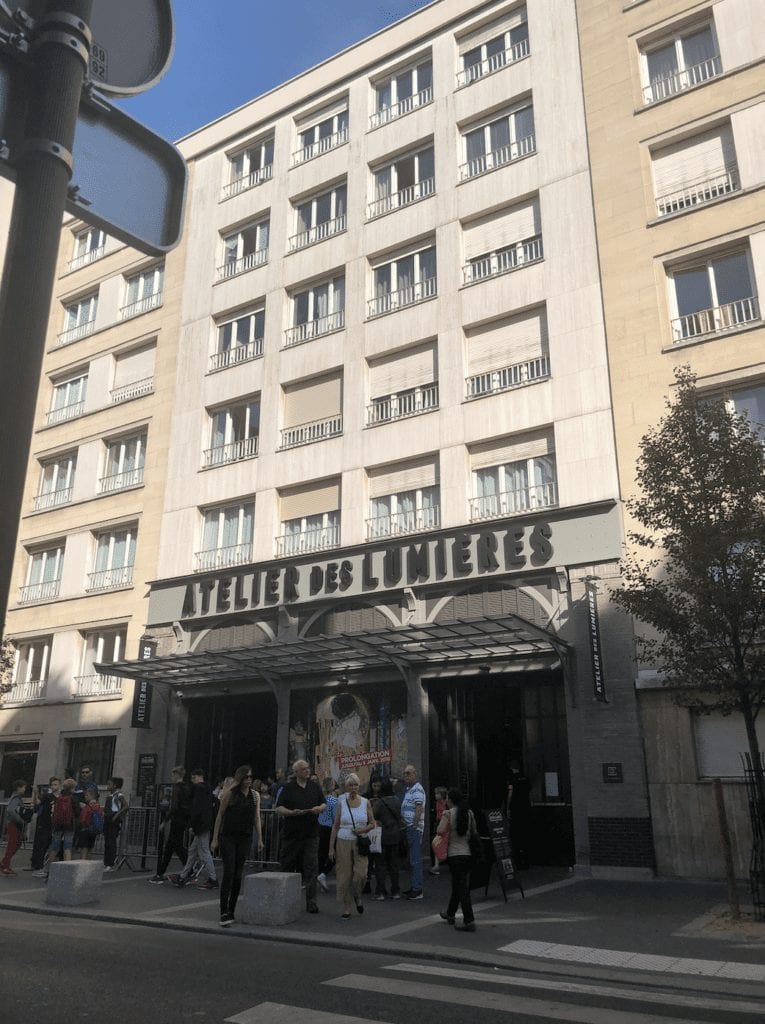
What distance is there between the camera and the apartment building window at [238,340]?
2486 cm

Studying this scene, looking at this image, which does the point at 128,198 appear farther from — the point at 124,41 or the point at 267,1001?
the point at 267,1001

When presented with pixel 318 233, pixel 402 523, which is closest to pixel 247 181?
pixel 318 233

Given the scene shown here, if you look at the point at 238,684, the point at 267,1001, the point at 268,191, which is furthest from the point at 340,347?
the point at 267,1001

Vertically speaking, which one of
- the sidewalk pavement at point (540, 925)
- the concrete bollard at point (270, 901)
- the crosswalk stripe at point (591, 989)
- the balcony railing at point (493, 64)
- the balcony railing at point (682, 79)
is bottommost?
the crosswalk stripe at point (591, 989)

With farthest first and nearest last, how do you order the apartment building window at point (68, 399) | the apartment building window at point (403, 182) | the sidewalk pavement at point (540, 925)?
the apartment building window at point (68, 399) → the apartment building window at point (403, 182) → the sidewalk pavement at point (540, 925)

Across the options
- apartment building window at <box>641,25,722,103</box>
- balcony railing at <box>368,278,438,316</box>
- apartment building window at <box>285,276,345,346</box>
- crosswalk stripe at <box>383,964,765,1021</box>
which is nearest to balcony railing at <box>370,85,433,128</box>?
apartment building window at <box>285,276,345,346</box>

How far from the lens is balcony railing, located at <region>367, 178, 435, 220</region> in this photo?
74.8 feet

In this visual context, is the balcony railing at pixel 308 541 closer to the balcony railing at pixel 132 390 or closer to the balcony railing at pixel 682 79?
the balcony railing at pixel 132 390

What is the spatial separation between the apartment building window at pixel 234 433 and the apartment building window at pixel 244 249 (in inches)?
180

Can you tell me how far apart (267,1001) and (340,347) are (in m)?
18.2

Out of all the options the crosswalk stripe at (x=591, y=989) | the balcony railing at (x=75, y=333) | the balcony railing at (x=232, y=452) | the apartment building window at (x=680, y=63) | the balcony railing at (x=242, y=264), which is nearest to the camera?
the crosswalk stripe at (x=591, y=989)

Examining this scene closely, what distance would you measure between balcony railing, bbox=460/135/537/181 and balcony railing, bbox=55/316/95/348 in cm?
1440

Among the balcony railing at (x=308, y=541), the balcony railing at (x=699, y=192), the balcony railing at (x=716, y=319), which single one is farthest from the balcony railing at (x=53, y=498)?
the balcony railing at (x=699, y=192)

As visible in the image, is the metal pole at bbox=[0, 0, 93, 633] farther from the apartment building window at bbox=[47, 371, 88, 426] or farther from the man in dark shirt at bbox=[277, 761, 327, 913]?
the apartment building window at bbox=[47, 371, 88, 426]
